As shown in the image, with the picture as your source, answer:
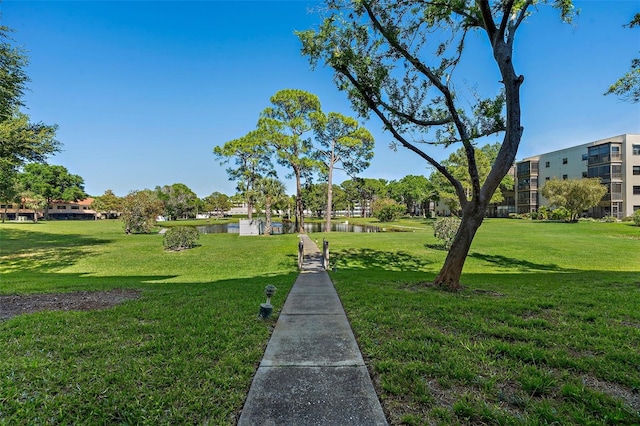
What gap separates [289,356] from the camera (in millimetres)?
3395

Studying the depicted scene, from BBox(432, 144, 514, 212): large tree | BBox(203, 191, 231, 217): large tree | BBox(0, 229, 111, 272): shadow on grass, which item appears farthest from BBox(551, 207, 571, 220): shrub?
BBox(203, 191, 231, 217): large tree

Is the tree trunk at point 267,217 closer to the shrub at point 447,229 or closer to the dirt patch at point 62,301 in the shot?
the shrub at point 447,229

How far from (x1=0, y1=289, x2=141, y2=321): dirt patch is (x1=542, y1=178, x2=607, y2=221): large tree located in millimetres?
40180

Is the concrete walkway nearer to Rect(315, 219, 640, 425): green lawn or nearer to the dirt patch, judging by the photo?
Rect(315, 219, 640, 425): green lawn

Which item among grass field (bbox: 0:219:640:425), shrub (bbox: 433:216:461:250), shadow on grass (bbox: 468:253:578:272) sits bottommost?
shadow on grass (bbox: 468:253:578:272)

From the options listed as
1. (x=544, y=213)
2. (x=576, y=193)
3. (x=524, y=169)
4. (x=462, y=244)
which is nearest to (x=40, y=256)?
(x=462, y=244)

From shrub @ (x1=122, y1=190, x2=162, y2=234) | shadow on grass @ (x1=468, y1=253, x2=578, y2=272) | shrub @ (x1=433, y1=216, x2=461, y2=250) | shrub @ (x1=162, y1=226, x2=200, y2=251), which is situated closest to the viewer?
shadow on grass @ (x1=468, y1=253, x2=578, y2=272)

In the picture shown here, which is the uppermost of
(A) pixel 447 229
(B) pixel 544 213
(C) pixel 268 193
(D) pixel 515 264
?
(C) pixel 268 193

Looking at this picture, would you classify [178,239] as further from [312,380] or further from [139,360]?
[312,380]

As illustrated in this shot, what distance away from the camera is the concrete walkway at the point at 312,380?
2.35 metres

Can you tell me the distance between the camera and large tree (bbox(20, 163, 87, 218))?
60.5 meters

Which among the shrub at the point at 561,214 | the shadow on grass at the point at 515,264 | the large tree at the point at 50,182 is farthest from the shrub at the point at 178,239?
the large tree at the point at 50,182

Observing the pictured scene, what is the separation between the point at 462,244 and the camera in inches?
272

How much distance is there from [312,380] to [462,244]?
17.3 ft
